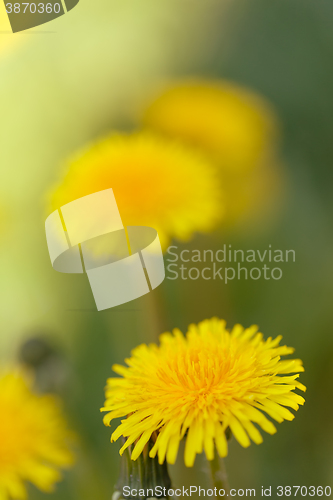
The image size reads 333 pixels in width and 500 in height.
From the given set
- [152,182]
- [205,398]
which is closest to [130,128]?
[152,182]

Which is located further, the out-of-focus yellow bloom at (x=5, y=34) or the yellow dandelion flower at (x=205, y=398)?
the out-of-focus yellow bloom at (x=5, y=34)

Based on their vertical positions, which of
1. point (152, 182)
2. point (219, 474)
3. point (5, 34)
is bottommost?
point (219, 474)

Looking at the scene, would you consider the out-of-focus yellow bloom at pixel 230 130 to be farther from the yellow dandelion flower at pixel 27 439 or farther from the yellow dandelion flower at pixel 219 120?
the yellow dandelion flower at pixel 27 439

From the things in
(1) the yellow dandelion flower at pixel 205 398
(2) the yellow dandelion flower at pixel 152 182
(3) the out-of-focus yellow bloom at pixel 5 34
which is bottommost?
(1) the yellow dandelion flower at pixel 205 398

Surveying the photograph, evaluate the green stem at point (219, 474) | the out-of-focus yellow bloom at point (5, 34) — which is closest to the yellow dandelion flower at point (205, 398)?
the green stem at point (219, 474)

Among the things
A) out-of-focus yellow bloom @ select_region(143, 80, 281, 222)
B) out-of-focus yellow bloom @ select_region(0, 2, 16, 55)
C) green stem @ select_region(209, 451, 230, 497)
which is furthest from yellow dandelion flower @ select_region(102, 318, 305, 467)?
out-of-focus yellow bloom @ select_region(0, 2, 16, 55)

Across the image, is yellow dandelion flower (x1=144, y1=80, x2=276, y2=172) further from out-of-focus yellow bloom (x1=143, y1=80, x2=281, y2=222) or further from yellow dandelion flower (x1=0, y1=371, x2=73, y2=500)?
yellow dandelion flower (x1=0, y1=371, x2=73, y2=500)

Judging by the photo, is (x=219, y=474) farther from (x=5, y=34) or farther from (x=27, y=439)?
(x=5, y=34)
